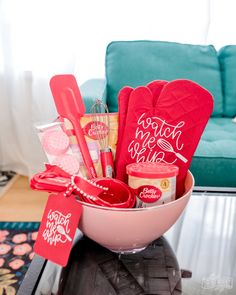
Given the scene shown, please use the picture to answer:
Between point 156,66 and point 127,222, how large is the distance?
133 centimetres

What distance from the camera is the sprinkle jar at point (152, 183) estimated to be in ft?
1.92

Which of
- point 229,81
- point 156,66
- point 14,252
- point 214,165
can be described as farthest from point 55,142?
point 229,81

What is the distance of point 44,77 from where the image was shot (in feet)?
6.56

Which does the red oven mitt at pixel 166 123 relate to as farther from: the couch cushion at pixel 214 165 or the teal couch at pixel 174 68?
the teal couch at pixel 174 68

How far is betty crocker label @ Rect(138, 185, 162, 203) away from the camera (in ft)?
1.94

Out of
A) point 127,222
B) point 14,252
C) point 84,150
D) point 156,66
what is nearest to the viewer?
point 127,222

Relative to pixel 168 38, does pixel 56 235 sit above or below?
below

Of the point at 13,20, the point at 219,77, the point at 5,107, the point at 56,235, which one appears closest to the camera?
the point at 56,235

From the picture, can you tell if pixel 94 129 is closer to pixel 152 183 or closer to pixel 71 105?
pixel 71 105

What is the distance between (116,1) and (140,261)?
160cm

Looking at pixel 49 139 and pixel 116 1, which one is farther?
pixel 116 1

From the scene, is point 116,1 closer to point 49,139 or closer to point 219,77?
point 219,77

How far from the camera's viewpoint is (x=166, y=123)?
65cm

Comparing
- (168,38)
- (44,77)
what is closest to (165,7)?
(168,38)
